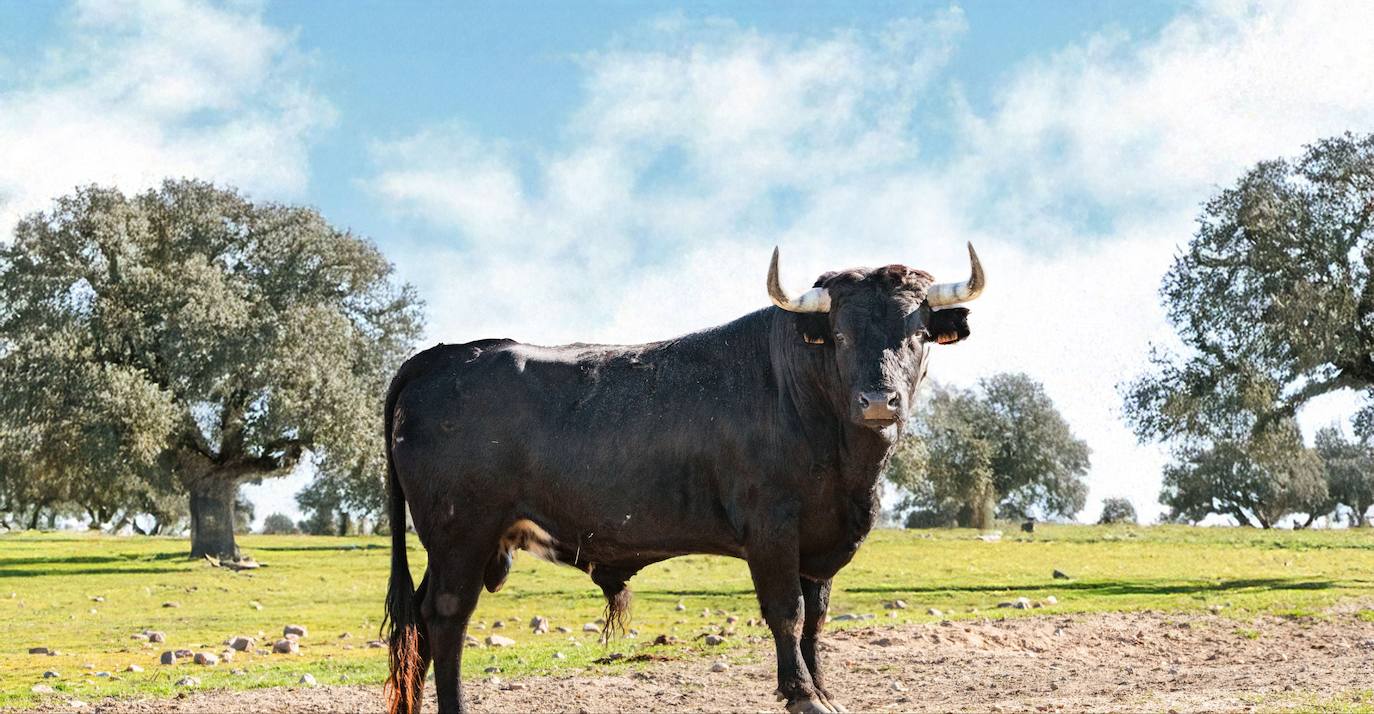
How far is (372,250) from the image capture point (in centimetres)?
4422

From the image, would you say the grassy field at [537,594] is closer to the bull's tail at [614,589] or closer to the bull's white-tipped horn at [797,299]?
the bull's tail at [614,589]

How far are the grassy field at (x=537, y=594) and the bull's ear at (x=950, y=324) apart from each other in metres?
6.27

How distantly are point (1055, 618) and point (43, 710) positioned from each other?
12195mm

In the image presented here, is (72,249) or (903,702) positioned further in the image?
(72,249)

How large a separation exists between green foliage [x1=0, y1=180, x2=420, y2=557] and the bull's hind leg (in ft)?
100

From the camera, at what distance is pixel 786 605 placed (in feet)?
25.1

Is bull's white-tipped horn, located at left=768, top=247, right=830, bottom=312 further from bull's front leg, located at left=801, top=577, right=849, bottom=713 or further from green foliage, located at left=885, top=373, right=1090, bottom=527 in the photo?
green foliage, located at left=885, top=373, right=1090, bottom=527

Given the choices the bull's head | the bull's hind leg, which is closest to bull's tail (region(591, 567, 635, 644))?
the bull's hind leg

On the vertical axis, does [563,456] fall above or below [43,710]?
above

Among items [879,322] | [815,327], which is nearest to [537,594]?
[815,327]

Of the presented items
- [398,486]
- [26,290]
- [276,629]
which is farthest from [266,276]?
[398,486]

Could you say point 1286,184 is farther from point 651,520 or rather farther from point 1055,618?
point 651,520

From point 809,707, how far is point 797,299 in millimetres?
2552

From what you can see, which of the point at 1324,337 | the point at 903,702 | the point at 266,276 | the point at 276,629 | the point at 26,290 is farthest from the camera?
the point at 266,276
